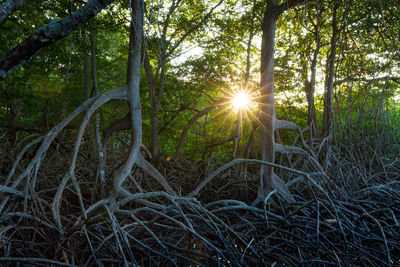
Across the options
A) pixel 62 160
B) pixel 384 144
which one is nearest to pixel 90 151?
pixel 62 160

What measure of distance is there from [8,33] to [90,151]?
234 cm

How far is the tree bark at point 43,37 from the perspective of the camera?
172 centimetres

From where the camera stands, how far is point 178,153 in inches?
237

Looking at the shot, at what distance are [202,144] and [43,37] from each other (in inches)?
256

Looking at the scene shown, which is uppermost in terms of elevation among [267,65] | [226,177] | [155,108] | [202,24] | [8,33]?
[202,24]

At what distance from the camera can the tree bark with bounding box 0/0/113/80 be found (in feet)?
5.65

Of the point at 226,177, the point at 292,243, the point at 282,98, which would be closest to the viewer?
the point at 292,243

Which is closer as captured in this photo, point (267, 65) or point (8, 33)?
point (267, 65)

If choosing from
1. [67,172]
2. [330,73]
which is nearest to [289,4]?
[330,73]

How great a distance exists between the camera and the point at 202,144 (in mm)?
8133

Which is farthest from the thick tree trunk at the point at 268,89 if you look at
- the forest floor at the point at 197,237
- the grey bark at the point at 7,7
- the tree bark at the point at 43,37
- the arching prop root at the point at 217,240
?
the grey bark at the point at 7,7

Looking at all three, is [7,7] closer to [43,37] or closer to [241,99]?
[43,37]

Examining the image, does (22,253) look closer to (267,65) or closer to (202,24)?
(267,65)

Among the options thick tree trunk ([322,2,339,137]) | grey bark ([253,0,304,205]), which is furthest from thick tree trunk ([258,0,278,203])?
thick tree trunk ([322,2,339,137])
